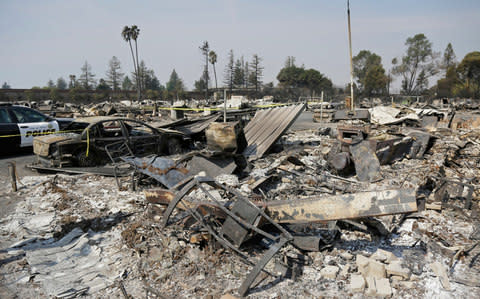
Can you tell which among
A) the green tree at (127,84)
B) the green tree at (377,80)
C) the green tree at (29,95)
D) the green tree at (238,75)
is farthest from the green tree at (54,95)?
the green tree at (127,84)

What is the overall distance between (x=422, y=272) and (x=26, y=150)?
10.5 meters

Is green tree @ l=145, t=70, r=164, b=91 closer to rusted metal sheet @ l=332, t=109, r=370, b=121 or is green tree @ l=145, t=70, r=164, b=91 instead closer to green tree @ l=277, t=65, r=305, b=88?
green tree @ l=277, t=65, r=305, b=88

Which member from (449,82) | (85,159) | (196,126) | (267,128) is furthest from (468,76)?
(85,159)

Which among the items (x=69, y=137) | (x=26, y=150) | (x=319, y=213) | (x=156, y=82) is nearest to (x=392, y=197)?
(x=319, y=213)

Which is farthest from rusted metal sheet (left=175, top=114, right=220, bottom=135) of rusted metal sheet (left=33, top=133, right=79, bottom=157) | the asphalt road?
the asphalt road

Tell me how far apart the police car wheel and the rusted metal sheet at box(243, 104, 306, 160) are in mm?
3894

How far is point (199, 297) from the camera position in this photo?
2760 mm

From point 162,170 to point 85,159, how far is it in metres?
2.82

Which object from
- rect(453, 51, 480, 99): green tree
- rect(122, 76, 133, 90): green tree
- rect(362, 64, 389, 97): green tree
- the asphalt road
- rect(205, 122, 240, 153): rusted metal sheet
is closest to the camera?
the asphalt road

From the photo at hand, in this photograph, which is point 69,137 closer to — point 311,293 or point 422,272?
point 311,293

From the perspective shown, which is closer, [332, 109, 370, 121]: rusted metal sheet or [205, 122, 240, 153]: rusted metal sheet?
[205, 122, 240, 153]: rusted metal sheet

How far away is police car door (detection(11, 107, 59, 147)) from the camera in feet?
27.3

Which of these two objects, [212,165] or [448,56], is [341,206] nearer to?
[212,165]

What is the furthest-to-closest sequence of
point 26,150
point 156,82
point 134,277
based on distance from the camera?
point 156,82 → point 26,150 → point 134,277
